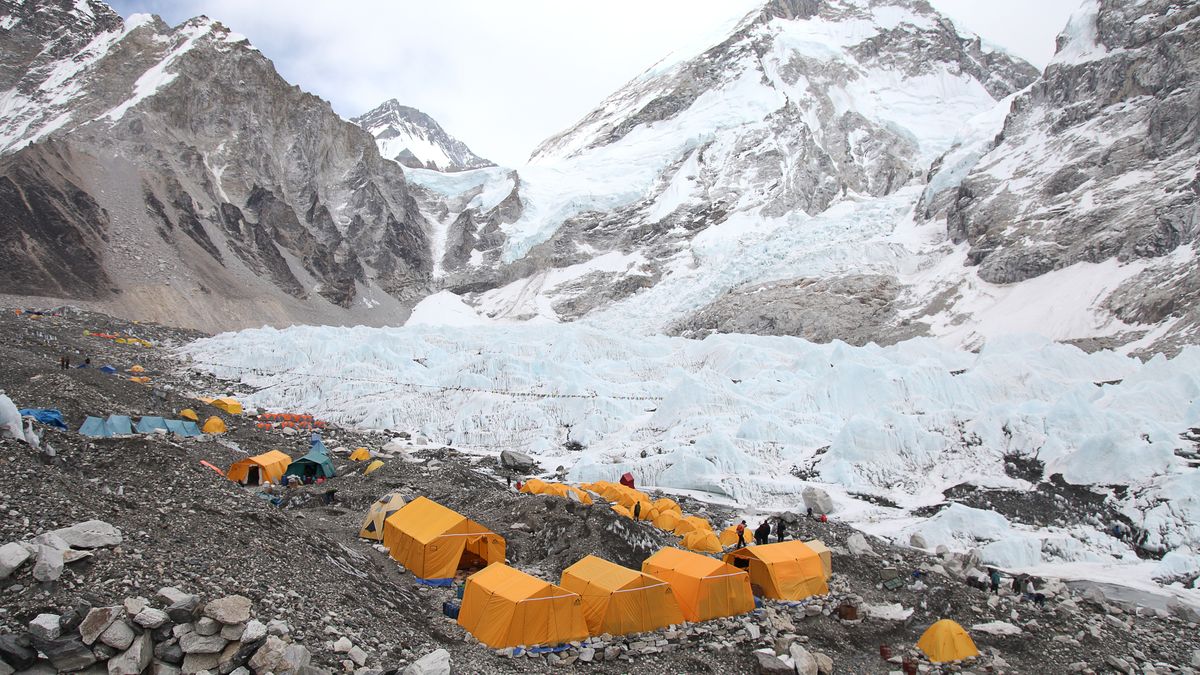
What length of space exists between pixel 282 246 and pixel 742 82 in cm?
8831

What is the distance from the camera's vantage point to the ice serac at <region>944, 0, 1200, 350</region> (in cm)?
5278

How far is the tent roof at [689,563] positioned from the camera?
13.0 m

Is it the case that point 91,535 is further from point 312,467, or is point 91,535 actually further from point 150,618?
point 312,467

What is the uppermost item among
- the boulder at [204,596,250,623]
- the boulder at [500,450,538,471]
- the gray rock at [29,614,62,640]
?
the gray rock at [29,614,62,640]

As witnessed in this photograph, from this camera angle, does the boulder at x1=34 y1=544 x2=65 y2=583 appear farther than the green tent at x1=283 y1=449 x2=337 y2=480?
No

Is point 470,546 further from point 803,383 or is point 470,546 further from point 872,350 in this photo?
point 872,350

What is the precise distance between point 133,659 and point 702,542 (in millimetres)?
12777

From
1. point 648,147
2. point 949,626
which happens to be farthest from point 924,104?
point 949,626

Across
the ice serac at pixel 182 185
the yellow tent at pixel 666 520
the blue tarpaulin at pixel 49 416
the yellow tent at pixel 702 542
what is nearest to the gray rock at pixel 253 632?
the yellow tent at pixel 702 542

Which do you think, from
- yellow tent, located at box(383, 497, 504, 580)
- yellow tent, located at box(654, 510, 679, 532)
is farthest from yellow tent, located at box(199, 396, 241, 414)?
yellow tent, located at box(654, 510, 679, 532)

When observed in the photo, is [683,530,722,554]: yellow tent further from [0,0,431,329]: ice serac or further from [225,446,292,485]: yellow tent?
[0,0,431,329]: ice serac

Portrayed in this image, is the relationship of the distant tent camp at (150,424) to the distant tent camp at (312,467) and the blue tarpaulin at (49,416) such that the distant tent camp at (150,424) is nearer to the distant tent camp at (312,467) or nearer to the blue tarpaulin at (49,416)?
the blue tarpaulin at (49,416)

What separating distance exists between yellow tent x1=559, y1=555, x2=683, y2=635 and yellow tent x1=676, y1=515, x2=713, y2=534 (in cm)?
571

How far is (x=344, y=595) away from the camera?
9.63m
